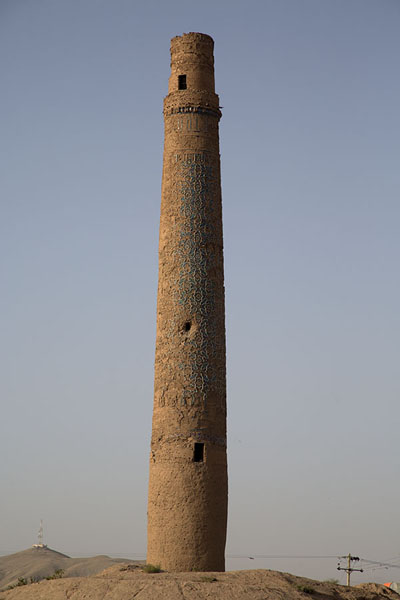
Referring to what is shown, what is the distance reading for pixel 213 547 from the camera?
65.0 feet

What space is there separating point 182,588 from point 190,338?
6463 mm

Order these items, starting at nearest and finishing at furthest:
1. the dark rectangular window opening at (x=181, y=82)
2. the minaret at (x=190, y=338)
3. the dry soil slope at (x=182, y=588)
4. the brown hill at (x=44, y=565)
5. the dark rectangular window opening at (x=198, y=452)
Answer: the dry soil slope at (x=182, y=588) → the minaret at (x=190, y=338) → the dark rectangular window opening at (x=198, y=452) → the dark rectangular window opening at (x=181, y=82) → the brown hill at (x=44, y=565)

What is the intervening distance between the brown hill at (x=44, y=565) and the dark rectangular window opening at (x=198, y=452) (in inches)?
1266

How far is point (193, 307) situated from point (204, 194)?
2997mm

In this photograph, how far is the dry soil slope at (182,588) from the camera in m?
16.0

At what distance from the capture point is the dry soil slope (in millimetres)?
15984

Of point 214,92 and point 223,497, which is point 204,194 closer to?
point 214,92

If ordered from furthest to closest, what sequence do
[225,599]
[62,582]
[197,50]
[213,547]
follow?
[197,50] → [213,547] → [62,582] → [225,599]

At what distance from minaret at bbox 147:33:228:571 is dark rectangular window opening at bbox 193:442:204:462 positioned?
0.02 m

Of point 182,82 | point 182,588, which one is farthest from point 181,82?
point 182,588

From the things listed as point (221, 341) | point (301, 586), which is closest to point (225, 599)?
point (301, 586)

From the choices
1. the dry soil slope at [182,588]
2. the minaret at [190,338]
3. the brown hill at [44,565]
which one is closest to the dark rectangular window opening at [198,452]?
the minaret at [190,338]

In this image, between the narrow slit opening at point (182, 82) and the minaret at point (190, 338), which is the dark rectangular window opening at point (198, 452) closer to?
the minaret at point (190, 338)

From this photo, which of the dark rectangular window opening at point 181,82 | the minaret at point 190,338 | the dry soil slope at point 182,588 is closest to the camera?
the dry soil slope at point 182,588
